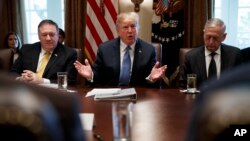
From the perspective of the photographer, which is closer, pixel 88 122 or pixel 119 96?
pixel 88 122

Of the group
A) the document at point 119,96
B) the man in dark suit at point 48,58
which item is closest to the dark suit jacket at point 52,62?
the man in dark suit at point 48,58

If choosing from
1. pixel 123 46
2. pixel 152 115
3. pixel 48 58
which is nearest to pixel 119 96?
pixel 152 115

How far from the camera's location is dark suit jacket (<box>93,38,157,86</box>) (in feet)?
10.5

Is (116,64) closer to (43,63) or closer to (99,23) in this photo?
(43,63)

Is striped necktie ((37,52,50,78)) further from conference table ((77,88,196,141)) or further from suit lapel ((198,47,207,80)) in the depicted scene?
suit lapel ((198,47,207,80))

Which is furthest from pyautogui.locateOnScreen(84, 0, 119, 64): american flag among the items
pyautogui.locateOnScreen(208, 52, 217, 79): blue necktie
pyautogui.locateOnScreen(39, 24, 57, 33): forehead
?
pyautogui.locateOnScreen(208, 52, 217, 79): blue necktie

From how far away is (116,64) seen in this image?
3232 mm

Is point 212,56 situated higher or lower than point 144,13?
lower

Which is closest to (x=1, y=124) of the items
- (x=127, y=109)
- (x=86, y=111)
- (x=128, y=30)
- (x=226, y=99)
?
(x=226, y=99)

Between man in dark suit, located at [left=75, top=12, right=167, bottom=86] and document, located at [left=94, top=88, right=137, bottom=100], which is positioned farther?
man in dark suit, located at [left=75, top=12, right=167, bottom=86]

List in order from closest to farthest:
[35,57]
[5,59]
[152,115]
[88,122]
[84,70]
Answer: [88,122], [152,115], [84,70], [35,57], [5,59]

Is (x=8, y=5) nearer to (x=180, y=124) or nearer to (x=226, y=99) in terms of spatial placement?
(x=180, y=124)

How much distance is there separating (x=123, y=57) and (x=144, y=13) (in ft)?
5.26

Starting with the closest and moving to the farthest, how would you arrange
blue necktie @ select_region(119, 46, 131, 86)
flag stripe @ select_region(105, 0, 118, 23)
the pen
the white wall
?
the pen < blue necktie @ select_region(119, 46, 131, 86) < flag stripe @ select_region(105, 0, 118, 23) < the white wall
